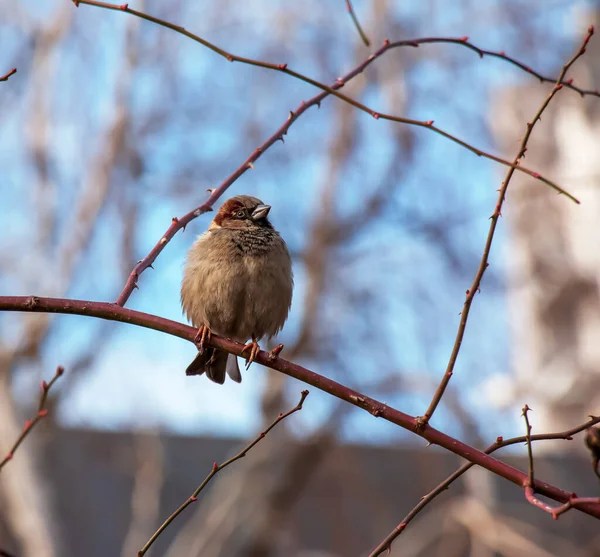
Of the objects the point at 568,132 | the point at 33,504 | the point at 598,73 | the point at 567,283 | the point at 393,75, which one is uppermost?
the point at 598,73

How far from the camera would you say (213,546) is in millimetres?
6262

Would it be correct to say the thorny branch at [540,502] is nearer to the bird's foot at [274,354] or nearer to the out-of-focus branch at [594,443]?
the out-of-focus branch at [594,443]

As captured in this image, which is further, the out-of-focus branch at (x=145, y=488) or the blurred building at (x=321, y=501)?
the blurred building at (x=321, y=501)

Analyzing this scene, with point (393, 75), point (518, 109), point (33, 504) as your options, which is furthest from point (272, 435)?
point (518, 109)

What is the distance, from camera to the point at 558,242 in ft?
40.9

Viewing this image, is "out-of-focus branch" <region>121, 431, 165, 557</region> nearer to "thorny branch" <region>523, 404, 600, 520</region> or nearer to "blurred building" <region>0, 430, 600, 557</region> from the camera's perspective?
"blurred building" <region>0, 430, 600, 557</region>

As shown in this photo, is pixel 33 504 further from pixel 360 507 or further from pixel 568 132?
pixel 568 132

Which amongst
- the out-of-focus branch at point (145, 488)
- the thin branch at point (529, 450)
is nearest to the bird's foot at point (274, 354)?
the thin branch at point (529, 450)

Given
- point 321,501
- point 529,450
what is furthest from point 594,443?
point 321,501

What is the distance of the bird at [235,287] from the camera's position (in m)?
3.09

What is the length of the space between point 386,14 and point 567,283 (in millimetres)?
6229

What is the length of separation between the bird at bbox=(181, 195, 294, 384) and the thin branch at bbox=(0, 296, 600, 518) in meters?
1.13

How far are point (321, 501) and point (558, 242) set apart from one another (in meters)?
6.24

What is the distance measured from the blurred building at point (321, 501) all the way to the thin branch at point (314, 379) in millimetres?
4876
